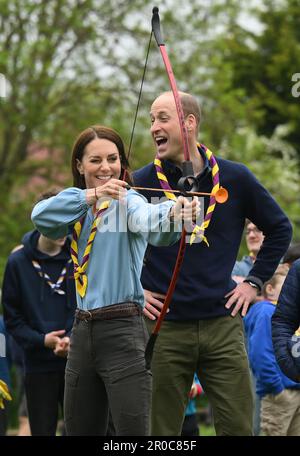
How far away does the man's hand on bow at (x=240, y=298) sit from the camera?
19.1 ft

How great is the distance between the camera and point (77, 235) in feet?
16.7

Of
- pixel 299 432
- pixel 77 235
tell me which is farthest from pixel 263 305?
pixel 77 235

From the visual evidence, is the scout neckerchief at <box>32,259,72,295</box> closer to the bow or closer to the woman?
the bow

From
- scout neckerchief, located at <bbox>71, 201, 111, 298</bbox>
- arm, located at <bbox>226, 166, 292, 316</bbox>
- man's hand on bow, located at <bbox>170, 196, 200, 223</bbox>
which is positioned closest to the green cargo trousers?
arm, located at <bbox>226, 166, 292, 316</bbox>

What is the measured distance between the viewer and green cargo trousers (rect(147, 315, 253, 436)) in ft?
18.9

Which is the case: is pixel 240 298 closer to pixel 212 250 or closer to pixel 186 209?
pixel 212 250

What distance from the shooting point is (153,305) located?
5.78 meters

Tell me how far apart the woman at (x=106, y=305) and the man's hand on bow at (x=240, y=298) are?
3.30 ft

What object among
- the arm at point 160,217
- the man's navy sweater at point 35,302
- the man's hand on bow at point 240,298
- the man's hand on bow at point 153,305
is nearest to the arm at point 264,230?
the man's hand on bow at point 240,298

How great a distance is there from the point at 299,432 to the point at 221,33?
1516 centimetres

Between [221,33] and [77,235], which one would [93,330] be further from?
[221,33]

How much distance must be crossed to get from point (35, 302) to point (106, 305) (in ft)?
8.83
